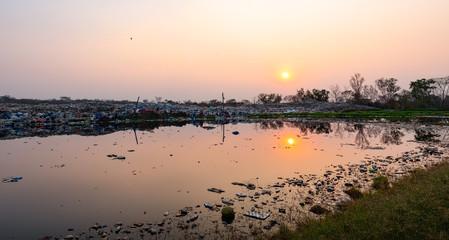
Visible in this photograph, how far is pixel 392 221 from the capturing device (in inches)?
183

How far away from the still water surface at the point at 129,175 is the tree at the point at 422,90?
63.2 m

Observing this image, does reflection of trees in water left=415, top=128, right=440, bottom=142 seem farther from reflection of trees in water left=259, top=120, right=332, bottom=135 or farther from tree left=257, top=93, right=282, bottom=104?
tree left=257, top=93, right=282, bottom=104

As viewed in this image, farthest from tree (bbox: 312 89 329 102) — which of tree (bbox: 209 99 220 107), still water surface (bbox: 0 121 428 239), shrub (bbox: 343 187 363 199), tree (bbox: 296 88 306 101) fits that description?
shrub (bbox: 343 187 363 199)

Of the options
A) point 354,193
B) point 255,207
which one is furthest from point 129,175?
point 354,193

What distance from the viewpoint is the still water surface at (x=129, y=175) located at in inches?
279

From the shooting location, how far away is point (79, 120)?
44062mm

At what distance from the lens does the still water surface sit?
710 cm

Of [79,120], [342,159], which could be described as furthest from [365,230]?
[79,120]

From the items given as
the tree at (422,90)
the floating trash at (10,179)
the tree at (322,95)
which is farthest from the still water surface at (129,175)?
the tree at (322,95)

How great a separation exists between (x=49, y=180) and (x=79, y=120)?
38719mm

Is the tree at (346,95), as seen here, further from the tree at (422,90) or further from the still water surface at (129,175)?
the still water surface at (129,175)

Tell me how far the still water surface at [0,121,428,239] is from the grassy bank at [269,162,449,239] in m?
3.65

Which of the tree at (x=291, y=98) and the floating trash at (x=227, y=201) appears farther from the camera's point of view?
the tree at (x=291, y=98)

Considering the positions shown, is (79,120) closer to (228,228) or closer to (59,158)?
(59,158)
